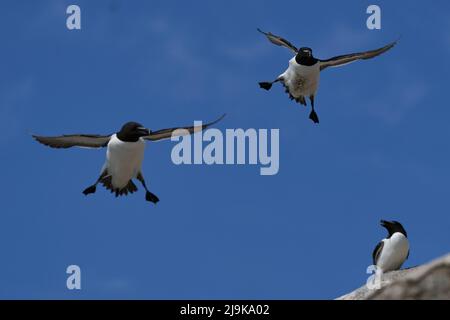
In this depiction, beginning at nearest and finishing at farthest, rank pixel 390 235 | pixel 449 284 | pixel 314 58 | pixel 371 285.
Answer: pixel 449 284 → pixel 371 285 → pixel 390 235 → pixel 314 58

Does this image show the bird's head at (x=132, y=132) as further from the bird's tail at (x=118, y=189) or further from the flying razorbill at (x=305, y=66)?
the flying razorbill at (x=305, y=66)

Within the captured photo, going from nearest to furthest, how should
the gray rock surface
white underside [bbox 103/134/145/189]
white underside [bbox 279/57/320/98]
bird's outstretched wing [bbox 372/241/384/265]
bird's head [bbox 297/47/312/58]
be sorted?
the gray rock surface, bird's outstretched wing [bbox 372/241/384/265], white underside [bbox 103/134/145/189], bird's head [bbox 297/47/312/58], white underside [bbox 279/57/320/98]

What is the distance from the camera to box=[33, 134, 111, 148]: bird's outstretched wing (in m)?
22.8

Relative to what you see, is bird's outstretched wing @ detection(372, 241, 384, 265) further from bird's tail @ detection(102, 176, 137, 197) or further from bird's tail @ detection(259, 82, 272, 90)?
bird's tail @ detection(259, 82, 272, 90)

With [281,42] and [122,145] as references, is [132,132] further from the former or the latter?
[281,42]

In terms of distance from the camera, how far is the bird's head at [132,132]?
72.8 ft

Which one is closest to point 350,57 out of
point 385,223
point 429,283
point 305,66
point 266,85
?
point 305,66

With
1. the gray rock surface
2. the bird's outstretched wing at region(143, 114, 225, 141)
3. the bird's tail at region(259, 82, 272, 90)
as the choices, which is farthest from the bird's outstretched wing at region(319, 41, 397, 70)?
the gray rock surface

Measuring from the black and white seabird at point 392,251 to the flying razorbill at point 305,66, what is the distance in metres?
6.78

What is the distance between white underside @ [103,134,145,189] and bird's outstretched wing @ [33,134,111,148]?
0.38 meters
